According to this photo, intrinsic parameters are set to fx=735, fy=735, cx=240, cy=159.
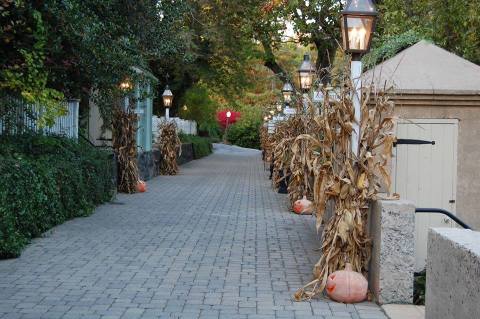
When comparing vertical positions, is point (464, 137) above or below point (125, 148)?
above

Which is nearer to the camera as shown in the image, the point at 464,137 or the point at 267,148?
the point at 464,137

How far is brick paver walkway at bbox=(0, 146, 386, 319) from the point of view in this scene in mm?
6746

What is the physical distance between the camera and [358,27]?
7973mm

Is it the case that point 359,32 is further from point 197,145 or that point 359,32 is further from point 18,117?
point 197,145

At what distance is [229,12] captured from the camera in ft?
98.7

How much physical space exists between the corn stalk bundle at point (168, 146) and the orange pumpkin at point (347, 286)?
20.1 meters

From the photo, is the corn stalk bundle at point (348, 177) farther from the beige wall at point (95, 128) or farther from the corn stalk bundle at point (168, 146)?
the corn stalk bundle at point (168, 146)

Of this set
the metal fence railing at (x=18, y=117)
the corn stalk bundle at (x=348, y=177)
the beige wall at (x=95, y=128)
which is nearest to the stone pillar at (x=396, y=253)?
the corn stalk bundle at (x=348, y=177)

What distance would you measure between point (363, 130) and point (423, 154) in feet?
6.94

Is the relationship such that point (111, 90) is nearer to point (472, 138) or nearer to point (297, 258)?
point (297, 258)

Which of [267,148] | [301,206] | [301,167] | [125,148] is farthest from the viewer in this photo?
[267,148]

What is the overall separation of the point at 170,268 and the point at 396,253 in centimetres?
286

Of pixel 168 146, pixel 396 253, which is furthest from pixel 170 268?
pixel 168 146

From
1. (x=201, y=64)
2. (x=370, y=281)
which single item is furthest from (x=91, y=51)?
(x=201, y=64)
